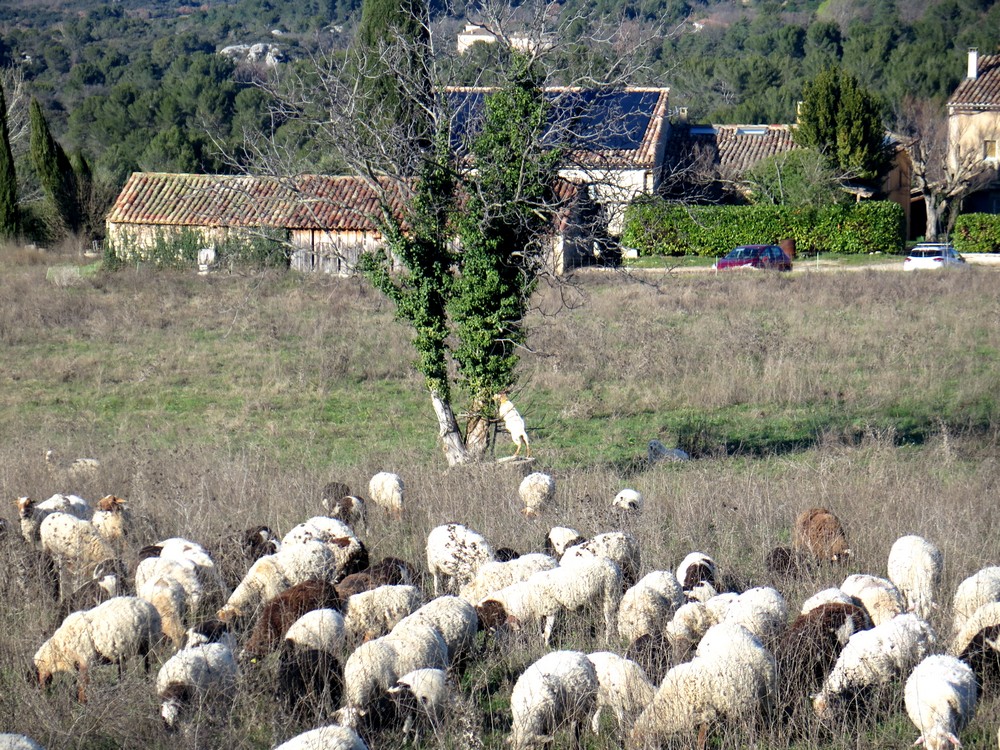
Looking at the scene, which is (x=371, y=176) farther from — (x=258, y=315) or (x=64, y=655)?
(x=258, y=315)

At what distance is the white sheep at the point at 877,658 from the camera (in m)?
5.01

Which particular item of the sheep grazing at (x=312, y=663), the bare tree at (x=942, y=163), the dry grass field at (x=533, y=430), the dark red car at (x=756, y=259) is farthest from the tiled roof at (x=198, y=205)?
the sheep grazing at (x=312, y=663)

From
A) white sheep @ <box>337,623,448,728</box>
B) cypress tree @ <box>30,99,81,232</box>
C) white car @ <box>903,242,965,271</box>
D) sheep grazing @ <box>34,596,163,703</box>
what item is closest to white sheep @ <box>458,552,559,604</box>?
white sheep @ <box>337,623,448,728</box>

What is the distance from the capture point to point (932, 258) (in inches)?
1337

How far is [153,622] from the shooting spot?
5555mm

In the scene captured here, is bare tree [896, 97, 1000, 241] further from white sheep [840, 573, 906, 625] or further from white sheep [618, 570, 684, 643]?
white sheep [618, 570, 684, 643]

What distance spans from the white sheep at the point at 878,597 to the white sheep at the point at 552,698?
192cm

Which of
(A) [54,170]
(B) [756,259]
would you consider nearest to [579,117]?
(B) [756,259]

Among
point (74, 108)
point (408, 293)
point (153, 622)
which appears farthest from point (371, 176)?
point (74, 108)

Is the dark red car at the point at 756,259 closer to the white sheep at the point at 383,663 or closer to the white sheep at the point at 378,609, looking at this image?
the white sheep at the point at 378,609

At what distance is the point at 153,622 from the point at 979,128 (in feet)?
160

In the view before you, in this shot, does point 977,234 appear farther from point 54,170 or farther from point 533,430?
point 54,170

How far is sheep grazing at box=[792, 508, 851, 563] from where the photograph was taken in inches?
286


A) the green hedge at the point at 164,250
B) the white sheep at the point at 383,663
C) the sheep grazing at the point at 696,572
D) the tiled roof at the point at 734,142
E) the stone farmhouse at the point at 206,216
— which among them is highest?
the tiled roof at the point at 734,142
